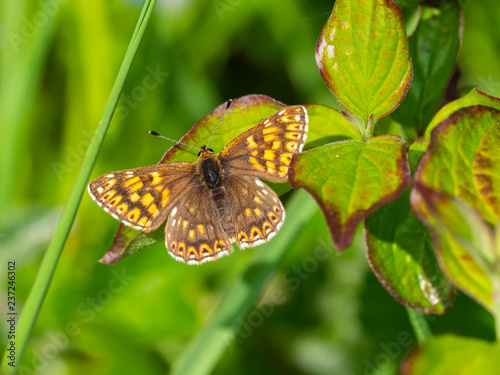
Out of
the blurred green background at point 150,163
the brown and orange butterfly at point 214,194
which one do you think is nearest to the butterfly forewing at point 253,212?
the brown and orange butterfly at point 214,194

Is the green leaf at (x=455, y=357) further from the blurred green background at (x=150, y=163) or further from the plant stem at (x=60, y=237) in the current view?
the blurred green background at (x=150, y=163)

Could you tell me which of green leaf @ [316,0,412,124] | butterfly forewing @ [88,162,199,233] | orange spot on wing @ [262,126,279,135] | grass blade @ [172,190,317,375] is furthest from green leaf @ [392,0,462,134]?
butterfly forewing @ [88,162,199,233]

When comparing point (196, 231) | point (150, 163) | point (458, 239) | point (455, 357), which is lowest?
point (150, 163)

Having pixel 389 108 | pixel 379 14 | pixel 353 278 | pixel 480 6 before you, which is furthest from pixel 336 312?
pixel 480 6

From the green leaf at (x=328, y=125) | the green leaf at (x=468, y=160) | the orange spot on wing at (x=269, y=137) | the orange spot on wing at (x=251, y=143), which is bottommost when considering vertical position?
the orange spot on wing at (x=251, y=143)

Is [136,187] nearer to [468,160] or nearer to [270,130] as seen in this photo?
[270,130]

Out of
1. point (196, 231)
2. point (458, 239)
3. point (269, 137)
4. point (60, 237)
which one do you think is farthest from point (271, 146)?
point (458, 239)

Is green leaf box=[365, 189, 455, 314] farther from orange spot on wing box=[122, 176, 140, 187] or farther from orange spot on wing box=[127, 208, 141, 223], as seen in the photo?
orange spot on wing box=[122, 176, 140, 187]
